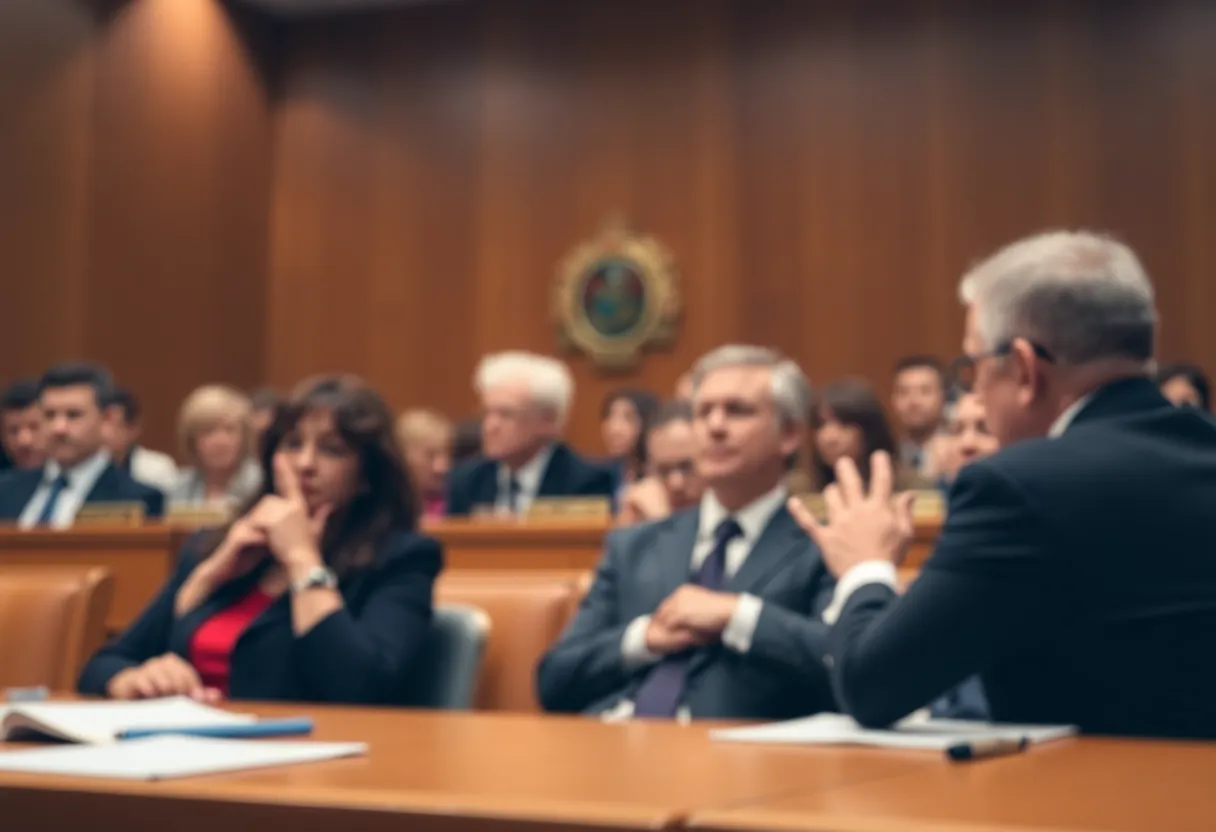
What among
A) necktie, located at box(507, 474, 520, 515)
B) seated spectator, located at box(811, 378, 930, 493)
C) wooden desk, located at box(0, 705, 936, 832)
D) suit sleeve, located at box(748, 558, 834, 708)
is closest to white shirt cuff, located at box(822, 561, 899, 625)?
wooden desk, located at box(0, 705, 936, 832)

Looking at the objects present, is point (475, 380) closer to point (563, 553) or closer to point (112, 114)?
point (112, 114)

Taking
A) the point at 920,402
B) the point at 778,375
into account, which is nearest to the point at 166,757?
the point at 778,375

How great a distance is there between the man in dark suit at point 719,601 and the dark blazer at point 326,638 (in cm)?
32

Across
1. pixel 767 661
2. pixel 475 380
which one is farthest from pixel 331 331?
pixel 767 661

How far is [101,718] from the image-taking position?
6.81 feet

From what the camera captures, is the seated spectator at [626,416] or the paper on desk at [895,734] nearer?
the paper on desk at [895,734]

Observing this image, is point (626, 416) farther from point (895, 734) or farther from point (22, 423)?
point (895, 734)

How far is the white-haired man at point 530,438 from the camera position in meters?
7.41

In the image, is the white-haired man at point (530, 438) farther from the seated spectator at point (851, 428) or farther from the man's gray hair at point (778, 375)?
the man's gray hair at point (778, 375)

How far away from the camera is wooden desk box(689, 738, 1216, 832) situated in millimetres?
1147

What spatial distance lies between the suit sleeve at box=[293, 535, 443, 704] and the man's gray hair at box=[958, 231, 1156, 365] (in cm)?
150

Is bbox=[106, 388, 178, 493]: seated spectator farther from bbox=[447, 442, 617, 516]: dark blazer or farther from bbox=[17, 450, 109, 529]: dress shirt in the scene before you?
bbox=[447, 442, 617, 516]: dark blazer

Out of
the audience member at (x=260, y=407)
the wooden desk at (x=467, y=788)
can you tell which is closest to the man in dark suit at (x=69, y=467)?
the audience member at (x=260, y=407)

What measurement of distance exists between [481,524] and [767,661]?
2502mm
